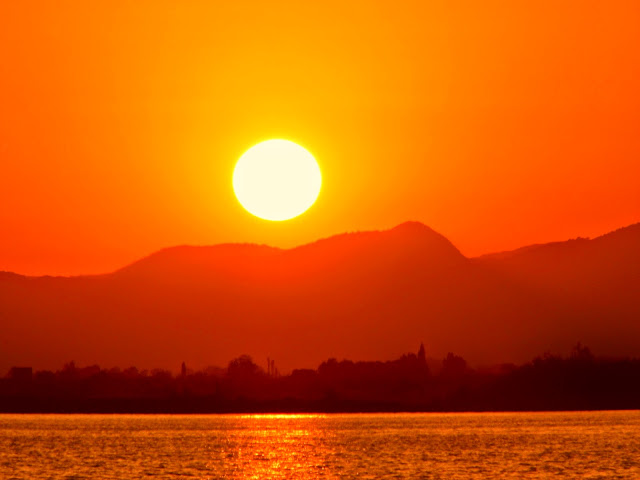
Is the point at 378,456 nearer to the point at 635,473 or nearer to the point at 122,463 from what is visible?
the point at 122,463

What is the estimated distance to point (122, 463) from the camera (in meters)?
129

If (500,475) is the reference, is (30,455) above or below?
above

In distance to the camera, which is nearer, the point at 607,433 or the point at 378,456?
the point at 378,456

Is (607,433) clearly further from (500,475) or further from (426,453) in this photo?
(500,475)

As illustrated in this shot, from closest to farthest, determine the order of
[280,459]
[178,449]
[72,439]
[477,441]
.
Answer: [280,459]
[178,449]
[477,441]
[72,439]

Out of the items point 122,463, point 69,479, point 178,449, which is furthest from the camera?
point 178,449

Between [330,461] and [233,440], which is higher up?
[233,440]

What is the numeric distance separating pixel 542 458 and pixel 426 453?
59.3 feet

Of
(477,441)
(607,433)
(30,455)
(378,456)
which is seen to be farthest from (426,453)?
(607,433)

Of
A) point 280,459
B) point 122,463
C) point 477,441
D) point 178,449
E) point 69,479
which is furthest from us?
point 477,441

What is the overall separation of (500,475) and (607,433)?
95.2m

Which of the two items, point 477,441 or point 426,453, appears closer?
point 426,453

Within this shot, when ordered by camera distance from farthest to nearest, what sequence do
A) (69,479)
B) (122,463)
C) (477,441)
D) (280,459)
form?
1. (477,441)
2. (280,459)
3. (122,463)
4. (69,479)

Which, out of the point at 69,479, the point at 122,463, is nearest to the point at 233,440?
the point at 122,463
